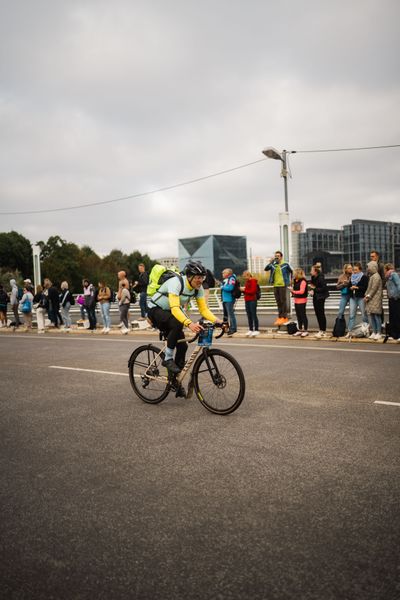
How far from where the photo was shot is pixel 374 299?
11.4m

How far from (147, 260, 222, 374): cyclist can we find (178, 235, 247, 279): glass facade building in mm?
130776

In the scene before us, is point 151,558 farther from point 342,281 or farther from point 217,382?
point 342,281

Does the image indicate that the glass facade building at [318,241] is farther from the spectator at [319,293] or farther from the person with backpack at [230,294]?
the spectator at [319,293]

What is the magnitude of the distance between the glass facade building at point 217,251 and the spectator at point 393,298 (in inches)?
4941

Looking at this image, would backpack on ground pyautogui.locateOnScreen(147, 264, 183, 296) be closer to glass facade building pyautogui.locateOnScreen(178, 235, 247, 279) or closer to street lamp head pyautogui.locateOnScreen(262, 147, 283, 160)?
street lamp head pyautogui.locateOnScreen(262, 147, 283, 160)

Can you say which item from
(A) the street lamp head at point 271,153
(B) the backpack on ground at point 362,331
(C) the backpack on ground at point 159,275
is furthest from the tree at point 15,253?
(C) the backpack on ground at point 159,275

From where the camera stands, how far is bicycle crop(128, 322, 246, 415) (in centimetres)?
530

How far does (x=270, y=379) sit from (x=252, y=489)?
3992 millimetres

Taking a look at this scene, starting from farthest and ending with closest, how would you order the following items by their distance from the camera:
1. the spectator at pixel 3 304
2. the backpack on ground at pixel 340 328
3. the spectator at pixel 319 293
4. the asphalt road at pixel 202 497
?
the spectator at pixel 3 304
the spectator at pixel 319 293
the backpack on ground at pixel 340 328
the asphalt road at pixel 202 497

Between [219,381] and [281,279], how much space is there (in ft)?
29.2

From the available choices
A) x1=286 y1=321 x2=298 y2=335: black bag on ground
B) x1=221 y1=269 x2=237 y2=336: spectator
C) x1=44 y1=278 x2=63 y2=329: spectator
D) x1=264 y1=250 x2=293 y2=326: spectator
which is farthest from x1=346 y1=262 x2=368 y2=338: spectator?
x1=44 y1=278 x2=63 y2=329: spectator

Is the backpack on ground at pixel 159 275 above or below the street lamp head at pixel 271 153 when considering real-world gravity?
below

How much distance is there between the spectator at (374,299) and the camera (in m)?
11.3

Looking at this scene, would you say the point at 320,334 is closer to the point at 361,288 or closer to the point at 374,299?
the point at 361,288
